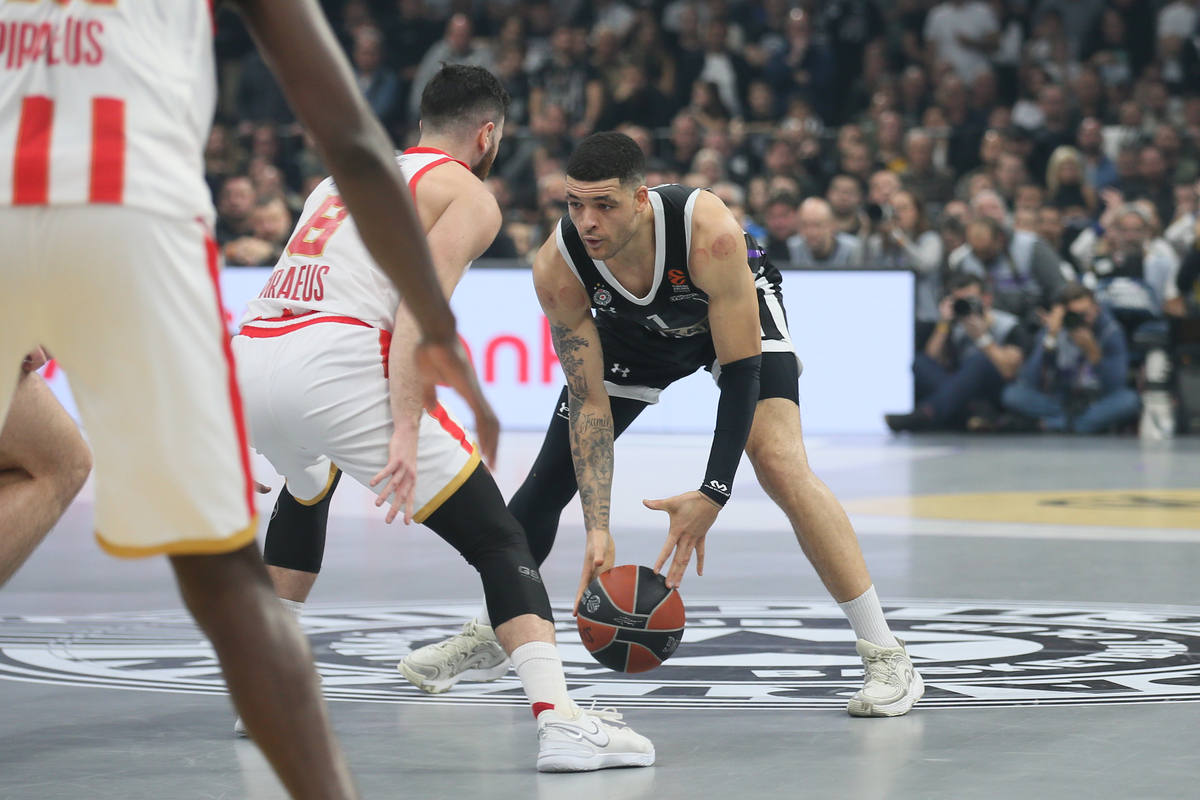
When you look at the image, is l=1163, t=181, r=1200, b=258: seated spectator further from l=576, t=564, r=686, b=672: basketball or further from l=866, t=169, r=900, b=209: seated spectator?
l=576, t=564, r=686, b=672: basketball

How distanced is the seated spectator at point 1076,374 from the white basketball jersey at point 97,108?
426 inches

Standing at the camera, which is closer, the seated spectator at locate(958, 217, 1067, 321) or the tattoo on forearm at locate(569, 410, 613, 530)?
the tattoo on forearm at locate(569, 410, 613, 530)

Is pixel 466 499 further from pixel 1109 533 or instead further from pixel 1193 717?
pixel 1109 533

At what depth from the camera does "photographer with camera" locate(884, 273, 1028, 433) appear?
12336 mm

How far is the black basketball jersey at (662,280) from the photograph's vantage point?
14.2ft

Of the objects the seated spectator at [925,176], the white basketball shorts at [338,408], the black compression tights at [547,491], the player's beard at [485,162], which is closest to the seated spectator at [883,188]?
the seated spectator at [925,176]

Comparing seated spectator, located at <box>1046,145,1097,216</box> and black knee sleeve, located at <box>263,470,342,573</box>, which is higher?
seated spectator, located at <box>1046,145,1097,216</box>

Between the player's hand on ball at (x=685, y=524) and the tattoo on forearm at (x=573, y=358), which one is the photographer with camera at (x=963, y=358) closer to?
→ the tattoo on forearm at (x=573, y=358)

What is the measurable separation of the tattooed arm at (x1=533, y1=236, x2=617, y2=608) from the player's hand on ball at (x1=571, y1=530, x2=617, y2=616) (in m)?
0.20

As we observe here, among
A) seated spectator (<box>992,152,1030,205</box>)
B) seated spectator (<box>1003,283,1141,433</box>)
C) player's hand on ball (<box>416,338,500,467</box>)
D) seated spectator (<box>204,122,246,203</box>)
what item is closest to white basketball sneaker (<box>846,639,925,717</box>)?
player's hand on ball (<box>416,338,500,467</box>)

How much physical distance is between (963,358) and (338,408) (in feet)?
31.2

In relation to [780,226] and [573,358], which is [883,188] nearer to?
[780,226]

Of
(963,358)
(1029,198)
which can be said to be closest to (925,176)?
(1029,198)

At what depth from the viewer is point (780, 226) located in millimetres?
13203
